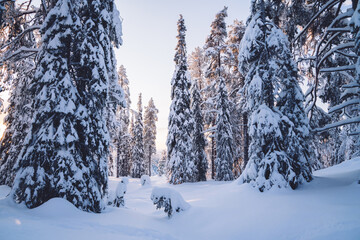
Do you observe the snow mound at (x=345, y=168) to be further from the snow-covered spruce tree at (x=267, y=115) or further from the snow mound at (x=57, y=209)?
the snow mound at (x=57, y=209)

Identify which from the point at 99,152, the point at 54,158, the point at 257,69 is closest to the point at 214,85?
the point at 257,69

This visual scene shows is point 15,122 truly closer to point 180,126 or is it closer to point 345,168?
point 180,126

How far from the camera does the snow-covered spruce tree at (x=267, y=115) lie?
23.4 ft

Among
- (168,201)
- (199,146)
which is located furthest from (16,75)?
(199,146)

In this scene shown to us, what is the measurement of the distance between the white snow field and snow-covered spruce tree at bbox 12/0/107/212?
0.46 meters

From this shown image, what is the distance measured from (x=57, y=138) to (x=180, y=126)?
1382 cm

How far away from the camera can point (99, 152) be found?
21.8ft

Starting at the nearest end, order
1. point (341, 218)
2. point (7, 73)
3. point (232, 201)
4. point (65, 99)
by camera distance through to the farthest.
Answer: point (341, 218) < point (65, 99) < point (232, 201) < point (7, 73)

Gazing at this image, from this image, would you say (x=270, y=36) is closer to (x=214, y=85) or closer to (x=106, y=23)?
(x=106, y=23)

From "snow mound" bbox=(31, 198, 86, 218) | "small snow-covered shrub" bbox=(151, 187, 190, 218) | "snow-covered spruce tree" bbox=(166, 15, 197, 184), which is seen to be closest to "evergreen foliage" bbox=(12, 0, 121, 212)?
"snow mound" bbox=(31, 198, 86, 218)

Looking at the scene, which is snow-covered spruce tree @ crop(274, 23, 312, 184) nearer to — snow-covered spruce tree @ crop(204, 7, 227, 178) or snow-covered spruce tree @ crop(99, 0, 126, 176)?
snow-covered spruce tree @ crop(99, 0, 126, 176)

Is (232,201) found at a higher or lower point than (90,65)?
lower

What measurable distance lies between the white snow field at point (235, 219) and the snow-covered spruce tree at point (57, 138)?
463 mm

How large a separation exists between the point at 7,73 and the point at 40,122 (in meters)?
5.58
